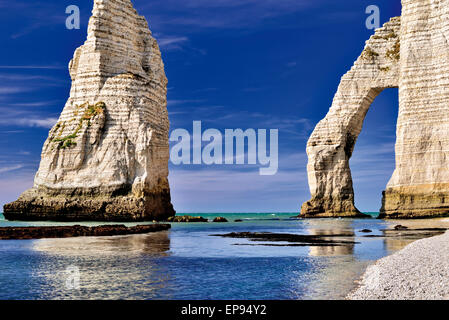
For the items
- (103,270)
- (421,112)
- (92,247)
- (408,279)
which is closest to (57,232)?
(92,247)

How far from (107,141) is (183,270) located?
36136mm

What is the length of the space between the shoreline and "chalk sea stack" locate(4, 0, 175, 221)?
33912 mm

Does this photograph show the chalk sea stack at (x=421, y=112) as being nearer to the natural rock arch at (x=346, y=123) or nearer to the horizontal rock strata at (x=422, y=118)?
the horizontal rock strata at (x=422, y=118)

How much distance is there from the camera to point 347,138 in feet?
202

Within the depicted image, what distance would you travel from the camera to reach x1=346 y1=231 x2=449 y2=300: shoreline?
8.19 meters

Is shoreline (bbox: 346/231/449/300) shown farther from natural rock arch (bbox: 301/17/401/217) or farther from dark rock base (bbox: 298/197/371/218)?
natural rock arch (bbox: 301/17/401/217)

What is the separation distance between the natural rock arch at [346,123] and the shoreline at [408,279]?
47.6 metres

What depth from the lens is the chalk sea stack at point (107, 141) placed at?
44.6 meters

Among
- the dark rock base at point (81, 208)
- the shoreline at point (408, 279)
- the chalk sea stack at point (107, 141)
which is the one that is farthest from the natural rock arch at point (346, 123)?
the shoreline at point (408, 279)

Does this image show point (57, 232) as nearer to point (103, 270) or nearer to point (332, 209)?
point (103, 270)

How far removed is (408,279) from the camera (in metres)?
9.48

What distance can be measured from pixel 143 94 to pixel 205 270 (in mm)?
38149
